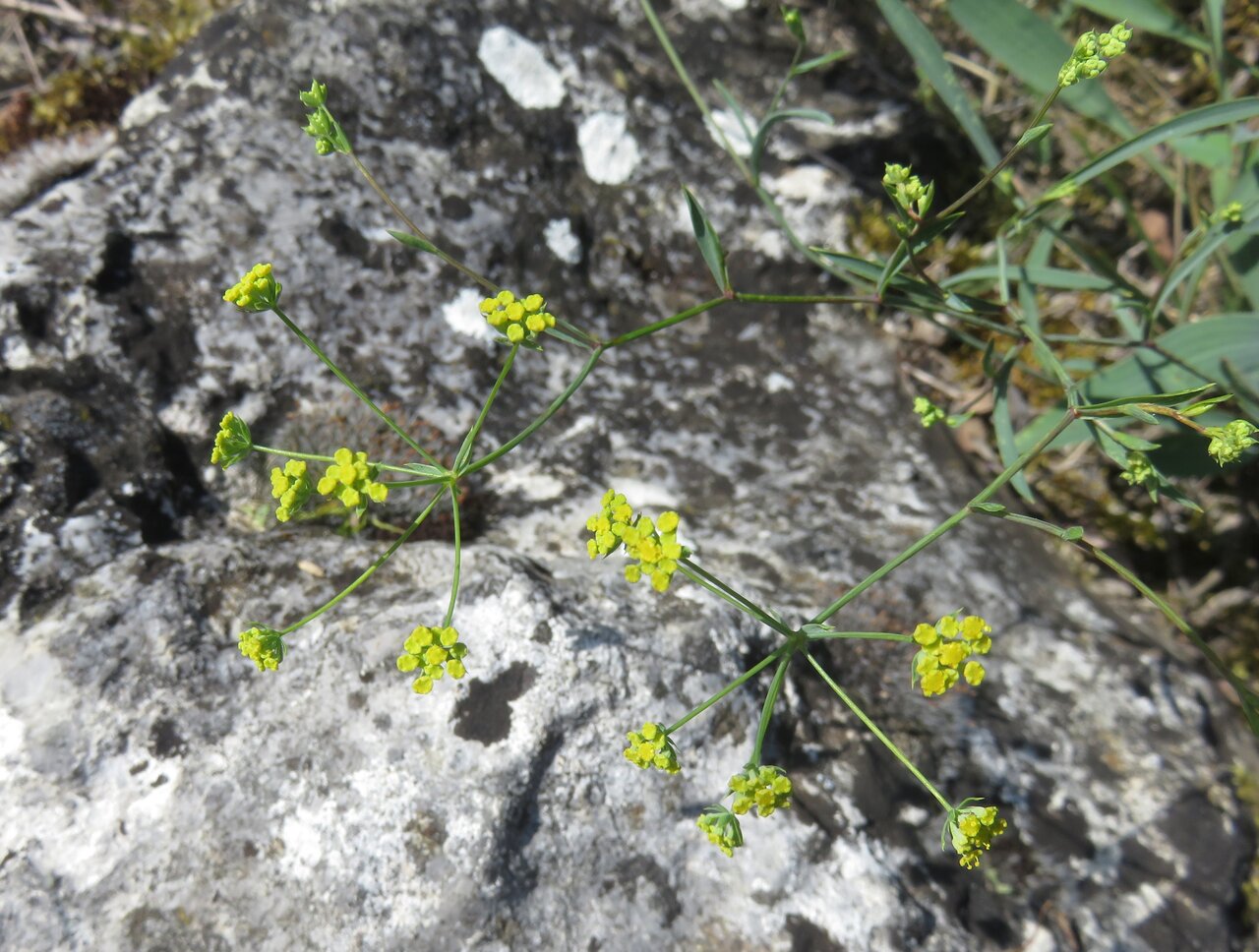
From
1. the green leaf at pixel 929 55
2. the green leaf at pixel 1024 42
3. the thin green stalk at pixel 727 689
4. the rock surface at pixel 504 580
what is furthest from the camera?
the green leaf at pixel 1024 42

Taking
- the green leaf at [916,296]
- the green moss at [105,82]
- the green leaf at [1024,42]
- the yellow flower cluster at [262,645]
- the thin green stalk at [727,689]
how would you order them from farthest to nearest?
the green moss at [105,82] → the green leaf at [1024,42] → the green leaf at [916,296] → the yellow flower cluster at [262,645] → the thin green stalk at [727,689]

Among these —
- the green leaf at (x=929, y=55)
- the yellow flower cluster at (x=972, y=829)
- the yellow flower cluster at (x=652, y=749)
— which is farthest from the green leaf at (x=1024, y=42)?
the yellow flower cluster at (x=652, y=749)

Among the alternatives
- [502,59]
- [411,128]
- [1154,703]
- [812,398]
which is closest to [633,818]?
[812,398]

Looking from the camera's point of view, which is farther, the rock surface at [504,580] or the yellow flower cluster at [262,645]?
the rock surface at [504,580]

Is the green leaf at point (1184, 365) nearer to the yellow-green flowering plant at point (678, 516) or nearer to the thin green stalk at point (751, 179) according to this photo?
the yellow-green flowering plant at point (678, 516)

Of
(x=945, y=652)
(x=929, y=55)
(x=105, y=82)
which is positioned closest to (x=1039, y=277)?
(x=929, y=55)

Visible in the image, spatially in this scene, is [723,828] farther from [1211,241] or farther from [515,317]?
[1211,241]
